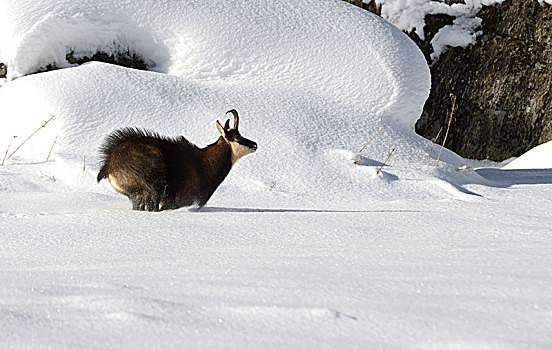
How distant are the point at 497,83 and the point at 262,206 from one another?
13.6 ft

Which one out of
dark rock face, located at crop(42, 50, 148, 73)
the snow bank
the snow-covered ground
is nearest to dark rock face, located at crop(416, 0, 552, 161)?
the snow-covered ground

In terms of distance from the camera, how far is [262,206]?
114 inches

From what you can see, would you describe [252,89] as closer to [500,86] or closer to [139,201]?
[139,201]

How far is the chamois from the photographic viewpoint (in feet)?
8.41

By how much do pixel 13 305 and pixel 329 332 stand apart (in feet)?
1.94

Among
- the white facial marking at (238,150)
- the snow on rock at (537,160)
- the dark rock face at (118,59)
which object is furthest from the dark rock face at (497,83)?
the white facial marking at (238,150)

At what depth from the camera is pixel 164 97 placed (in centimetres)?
387

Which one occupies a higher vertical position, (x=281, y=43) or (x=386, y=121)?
(x=281, y=43)

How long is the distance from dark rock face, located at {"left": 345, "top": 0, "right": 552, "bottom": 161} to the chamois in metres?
3.93

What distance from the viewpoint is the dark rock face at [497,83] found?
602 cm

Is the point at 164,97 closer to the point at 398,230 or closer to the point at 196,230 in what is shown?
the point at 196,230

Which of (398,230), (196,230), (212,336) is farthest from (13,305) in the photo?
(398,230)

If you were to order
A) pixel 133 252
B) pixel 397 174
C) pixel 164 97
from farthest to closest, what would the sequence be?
1. pixel 164 97
2. pixel 397 174
3. pixel 133 252

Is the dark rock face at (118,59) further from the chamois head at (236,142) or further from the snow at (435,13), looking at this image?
the snow at (435,13)
